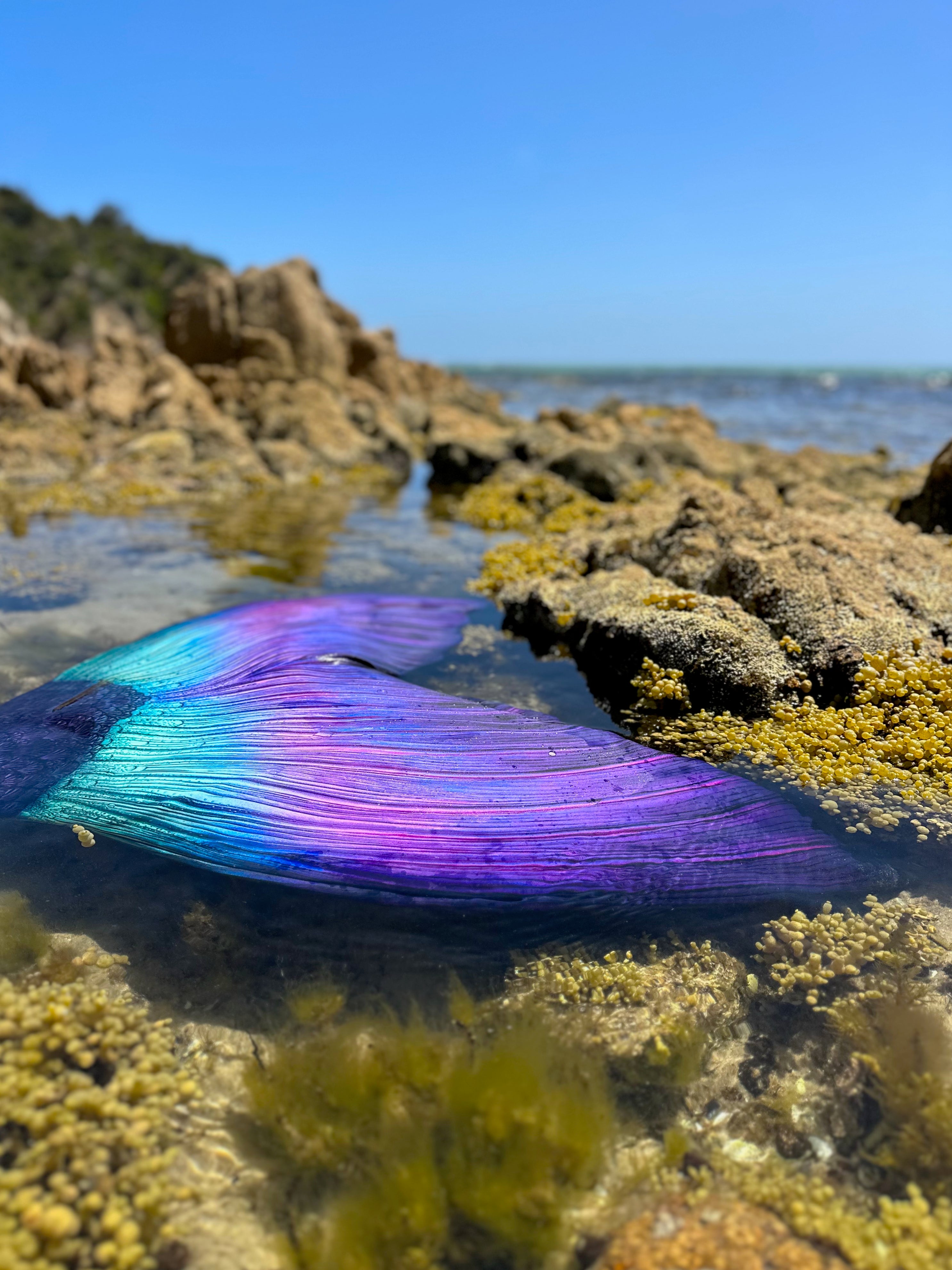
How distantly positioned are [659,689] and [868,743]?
5.00 ft

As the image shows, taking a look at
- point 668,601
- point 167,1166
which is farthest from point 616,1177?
point 668,601

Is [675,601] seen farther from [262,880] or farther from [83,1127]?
[83,1127]

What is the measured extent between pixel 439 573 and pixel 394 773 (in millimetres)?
6221

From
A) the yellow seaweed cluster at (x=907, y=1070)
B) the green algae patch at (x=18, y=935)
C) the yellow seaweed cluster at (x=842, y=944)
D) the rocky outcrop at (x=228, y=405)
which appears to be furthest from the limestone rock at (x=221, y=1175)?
the rocky outcrop at (x=228, y=405)

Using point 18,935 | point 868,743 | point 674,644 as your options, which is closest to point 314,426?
point 674,644

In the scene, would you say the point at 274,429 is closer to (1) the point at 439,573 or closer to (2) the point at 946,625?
(1) the point at 439,573

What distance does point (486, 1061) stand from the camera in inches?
131

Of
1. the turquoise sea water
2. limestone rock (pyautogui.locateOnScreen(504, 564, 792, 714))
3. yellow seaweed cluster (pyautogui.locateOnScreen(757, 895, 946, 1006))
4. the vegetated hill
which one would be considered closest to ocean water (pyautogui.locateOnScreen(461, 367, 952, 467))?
the turquoise sea water

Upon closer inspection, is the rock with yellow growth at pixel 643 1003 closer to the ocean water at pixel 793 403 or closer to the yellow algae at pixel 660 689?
the yellow algae at pixel 660 689

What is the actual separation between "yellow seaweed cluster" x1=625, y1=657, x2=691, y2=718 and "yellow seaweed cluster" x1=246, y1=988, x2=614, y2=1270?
3216 mm

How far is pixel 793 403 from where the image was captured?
55000mm

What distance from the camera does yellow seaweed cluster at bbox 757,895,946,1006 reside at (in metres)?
3.80

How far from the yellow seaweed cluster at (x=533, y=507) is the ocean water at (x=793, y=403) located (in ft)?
43.9

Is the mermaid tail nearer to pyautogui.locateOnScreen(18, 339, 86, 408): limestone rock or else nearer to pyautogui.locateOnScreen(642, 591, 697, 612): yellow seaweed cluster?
pyautogui.locateOnScreen(642, 591, 697, 612): yellow seaweed cluster
